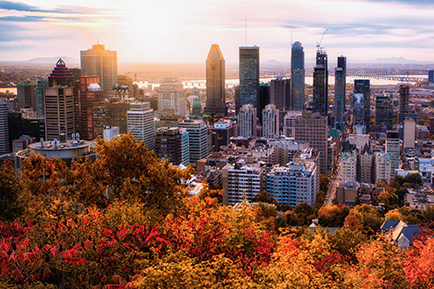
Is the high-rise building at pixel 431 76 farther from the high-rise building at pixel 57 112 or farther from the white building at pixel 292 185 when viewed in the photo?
the white building at pixel 292 185

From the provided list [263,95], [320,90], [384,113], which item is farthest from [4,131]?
[384,113]

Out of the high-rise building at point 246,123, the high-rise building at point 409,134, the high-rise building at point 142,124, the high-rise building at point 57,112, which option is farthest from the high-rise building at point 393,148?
the high-rise building at point 57,112

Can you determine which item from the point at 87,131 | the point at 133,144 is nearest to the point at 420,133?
the point at 87,131

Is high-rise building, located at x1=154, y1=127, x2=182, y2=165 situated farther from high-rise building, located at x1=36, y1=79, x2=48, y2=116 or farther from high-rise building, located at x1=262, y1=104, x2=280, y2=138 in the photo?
high-rise building, located at x1=262, y1=104, x2=280, y2=138

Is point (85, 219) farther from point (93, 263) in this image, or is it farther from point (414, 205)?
point (414, 205)

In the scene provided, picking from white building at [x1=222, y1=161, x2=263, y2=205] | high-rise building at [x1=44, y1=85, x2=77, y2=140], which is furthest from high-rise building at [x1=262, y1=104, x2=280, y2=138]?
white building at [x1=222, y1=161, x2=263, y2=205]

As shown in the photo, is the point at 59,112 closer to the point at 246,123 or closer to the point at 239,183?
the point at 246,123
